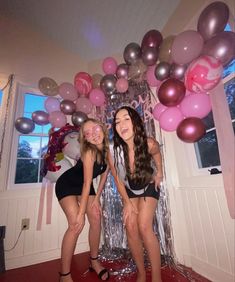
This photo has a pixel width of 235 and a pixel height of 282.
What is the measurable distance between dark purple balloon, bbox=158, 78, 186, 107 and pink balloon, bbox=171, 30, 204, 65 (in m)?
0.20

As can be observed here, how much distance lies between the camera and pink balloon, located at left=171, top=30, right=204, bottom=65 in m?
1.37

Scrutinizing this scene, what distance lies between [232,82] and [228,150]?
739 millimetres

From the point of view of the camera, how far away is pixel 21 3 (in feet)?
8.78

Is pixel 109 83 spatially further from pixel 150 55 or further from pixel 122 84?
pixel 150 55

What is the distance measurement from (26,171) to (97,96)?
61.3 inches

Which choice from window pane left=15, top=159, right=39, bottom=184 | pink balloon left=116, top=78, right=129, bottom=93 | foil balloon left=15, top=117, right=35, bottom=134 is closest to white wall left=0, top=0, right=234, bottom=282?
window pane left=15, top=159, right=39, bottom=184

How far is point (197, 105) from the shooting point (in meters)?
1.42

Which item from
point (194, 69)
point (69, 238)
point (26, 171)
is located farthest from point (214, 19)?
point (26, 171)

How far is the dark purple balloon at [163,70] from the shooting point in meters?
1.66

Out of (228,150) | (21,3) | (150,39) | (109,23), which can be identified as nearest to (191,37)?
(150,39)

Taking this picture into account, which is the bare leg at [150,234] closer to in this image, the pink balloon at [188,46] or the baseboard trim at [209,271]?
the baseboard trim at [209,271]

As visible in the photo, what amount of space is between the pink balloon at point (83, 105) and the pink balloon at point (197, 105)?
4.42ft

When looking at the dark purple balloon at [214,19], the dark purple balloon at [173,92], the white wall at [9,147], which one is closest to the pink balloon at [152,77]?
the dark purple balloon at [173,92]

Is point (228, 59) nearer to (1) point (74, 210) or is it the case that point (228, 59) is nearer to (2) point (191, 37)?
(2) point (191, 37)
